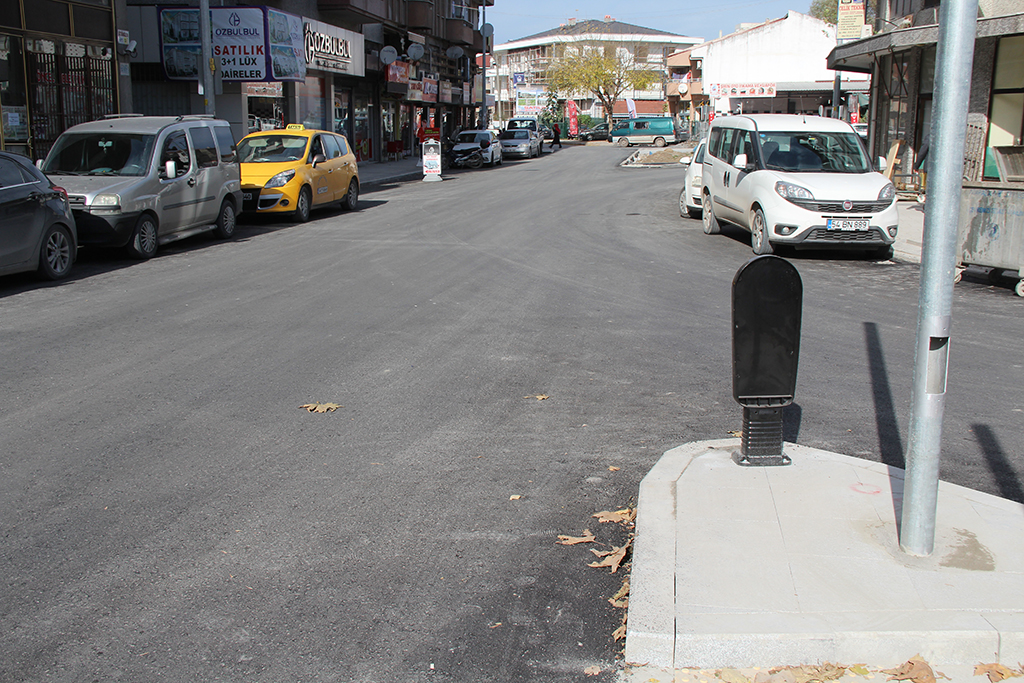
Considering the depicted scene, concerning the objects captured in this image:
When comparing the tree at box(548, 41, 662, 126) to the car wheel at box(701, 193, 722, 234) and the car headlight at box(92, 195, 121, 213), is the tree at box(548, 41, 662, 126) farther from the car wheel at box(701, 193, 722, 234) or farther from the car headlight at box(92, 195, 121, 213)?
the car headlight at box(92, 195, 121, 213)

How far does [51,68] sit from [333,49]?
1239 cm

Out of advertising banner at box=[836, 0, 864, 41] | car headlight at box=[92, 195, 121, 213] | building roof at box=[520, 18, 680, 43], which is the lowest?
car headlight at box=[92, 195, 121, 213]

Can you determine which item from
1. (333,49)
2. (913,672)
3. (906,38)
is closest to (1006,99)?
(906,38)

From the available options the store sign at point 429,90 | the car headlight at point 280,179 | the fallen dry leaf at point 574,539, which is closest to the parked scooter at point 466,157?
the store sign at point 429,90

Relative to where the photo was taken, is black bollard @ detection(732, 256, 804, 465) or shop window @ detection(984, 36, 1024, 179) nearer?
black bollard @ detection(732, 256, 804, 465)

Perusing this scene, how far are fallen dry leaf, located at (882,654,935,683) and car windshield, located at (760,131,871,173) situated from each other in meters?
11.1

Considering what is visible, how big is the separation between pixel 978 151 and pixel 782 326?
17.7 m

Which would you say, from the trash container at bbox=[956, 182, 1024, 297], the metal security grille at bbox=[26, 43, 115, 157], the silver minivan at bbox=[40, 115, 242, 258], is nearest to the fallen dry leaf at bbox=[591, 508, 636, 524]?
the trash container at bbox=[956, 182, 1024, 297]

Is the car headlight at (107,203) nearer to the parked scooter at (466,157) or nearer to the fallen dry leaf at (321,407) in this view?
the fallen dry leaf at (321,407)

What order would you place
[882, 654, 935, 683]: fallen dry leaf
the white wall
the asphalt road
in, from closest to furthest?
[882, 654, 935, 683]: fallen dry leaf
the asphalt road
the white wall

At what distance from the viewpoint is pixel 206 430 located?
5.50 meters

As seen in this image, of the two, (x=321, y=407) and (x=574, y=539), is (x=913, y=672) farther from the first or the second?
(x=321, y=407)

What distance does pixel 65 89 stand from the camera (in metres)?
20.0

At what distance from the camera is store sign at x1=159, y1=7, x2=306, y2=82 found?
24.6m
